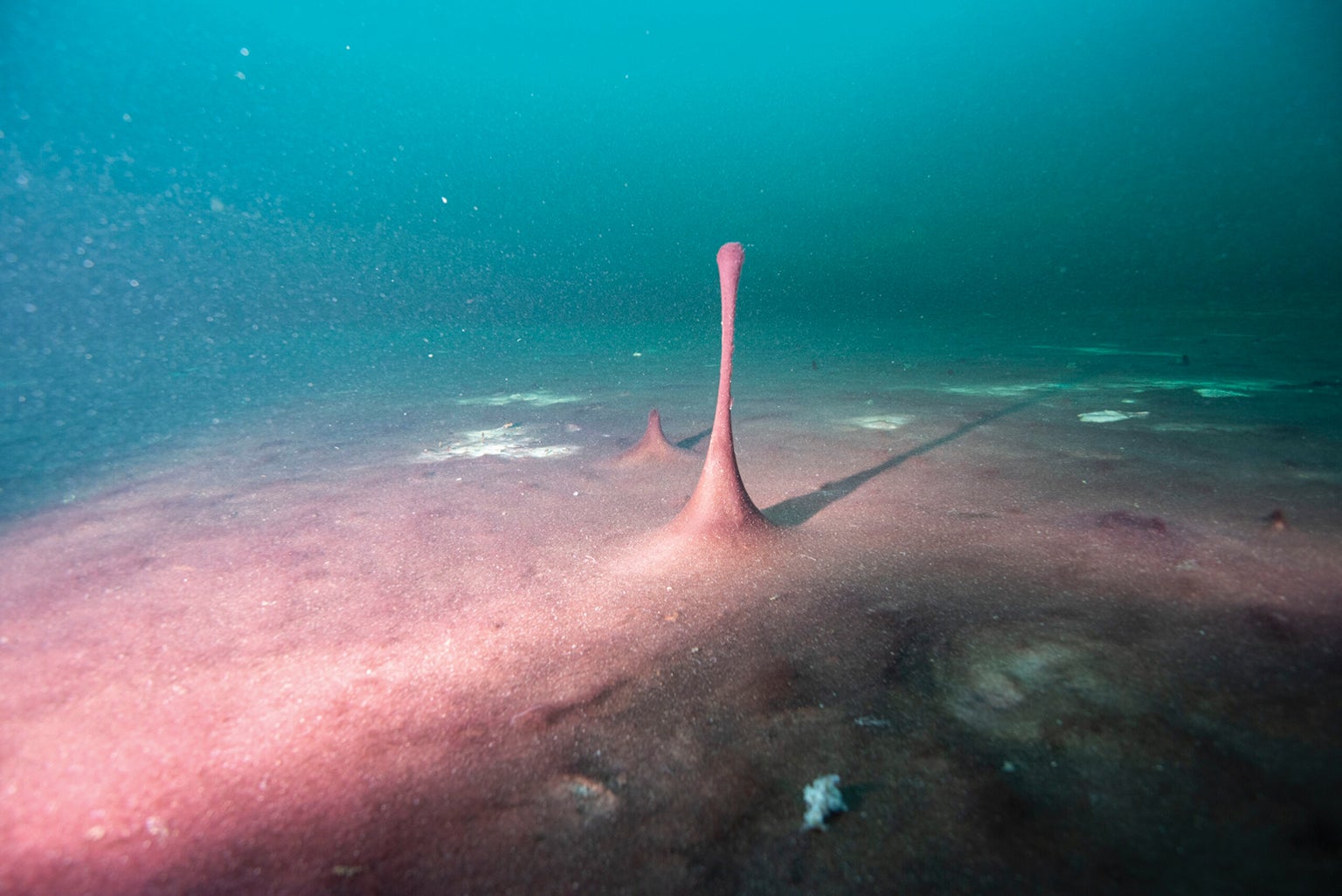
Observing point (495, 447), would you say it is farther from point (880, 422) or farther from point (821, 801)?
point (821, 801)

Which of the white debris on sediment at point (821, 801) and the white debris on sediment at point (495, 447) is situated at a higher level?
the white debris on sediment at point (821, 801)

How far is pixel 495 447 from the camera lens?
10.7 metres

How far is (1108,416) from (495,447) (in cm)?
1190

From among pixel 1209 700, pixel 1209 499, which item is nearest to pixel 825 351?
pixel 1209 499

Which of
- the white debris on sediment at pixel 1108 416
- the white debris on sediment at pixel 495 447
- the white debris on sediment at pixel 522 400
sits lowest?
the white debris on sediment at pixel 522 400

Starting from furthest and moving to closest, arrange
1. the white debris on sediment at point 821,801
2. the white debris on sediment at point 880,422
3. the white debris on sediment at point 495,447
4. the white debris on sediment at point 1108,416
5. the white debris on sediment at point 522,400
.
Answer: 1. the white debris on sediment at point 522,400
2. the white debris on sediment at point 880,422
3. the white debris on sediment at point 1108,416
4. the white debris on sediment at point 495,447
5. the white debris on sediment at point 821,801

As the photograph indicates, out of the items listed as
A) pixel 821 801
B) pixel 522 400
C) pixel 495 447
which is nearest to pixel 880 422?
pixel 495 447

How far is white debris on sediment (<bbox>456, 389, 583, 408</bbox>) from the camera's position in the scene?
615 inches

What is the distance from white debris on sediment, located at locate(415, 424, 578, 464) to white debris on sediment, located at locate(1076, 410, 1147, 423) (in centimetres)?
984

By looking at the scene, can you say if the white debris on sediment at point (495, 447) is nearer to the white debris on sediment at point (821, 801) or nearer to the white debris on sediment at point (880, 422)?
the white debris on sediment at point (880, 422)

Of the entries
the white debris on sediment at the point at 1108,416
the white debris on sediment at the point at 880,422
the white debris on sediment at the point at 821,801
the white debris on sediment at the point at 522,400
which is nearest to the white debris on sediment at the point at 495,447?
the white debris on sediment at the point at 522,400

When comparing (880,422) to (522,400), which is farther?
(522,400)

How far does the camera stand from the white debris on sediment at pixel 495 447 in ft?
33.2

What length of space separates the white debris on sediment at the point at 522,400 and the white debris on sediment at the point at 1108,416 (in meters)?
11.9
